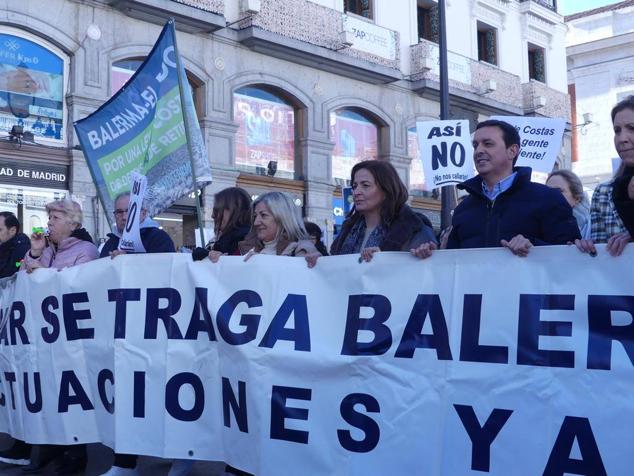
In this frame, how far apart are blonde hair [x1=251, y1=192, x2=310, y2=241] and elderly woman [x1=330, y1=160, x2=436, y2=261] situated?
10.7 inches

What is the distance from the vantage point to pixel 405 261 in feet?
12.2

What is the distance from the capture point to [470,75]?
20891mm

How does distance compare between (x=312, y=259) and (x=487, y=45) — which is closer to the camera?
(x=312, y=259)

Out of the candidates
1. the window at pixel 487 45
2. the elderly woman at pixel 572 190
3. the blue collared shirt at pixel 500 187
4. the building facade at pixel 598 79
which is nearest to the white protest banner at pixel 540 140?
the elderly woman at pixel 572 190

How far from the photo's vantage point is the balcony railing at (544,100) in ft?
75.4

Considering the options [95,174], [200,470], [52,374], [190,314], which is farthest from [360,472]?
[95,174]

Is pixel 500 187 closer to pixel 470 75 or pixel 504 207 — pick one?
pixel 504 207

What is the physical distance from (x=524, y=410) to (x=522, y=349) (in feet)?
0.80

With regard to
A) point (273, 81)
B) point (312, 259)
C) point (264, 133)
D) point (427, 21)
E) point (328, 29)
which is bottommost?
point (312, 259)

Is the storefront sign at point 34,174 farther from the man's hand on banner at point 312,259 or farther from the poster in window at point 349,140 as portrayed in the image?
the man's hand on banner at point 312,259

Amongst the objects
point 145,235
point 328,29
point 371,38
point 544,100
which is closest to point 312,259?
point 145,235

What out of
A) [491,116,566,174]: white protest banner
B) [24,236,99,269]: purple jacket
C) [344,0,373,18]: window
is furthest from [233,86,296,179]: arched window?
[24,236,99,269]: purple jacket

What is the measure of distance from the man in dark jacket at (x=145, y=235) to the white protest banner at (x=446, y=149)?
4504 mm

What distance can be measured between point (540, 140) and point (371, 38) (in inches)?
435
